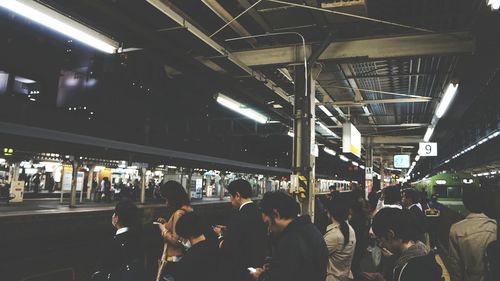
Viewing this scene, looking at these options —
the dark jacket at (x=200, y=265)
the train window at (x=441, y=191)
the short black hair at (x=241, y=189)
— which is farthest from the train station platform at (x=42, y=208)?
the train window at (x=441, y=191)

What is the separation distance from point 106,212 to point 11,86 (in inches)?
1021

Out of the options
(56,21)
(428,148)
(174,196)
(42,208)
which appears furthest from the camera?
(428,148)

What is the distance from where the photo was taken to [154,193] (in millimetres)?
28344

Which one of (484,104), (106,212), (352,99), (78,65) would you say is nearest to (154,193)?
(78,65)

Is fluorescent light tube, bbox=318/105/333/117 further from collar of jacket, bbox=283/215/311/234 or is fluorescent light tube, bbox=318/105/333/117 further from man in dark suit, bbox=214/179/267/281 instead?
collar of jacket, bbox=283/215/311/234

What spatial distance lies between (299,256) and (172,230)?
209 centimetres

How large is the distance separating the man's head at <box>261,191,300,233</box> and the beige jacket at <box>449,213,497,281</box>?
4.80ft

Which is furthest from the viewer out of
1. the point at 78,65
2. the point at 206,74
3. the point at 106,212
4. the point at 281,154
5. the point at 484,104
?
the point at 281,154

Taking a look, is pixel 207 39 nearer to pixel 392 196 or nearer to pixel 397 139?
pixel 392 196

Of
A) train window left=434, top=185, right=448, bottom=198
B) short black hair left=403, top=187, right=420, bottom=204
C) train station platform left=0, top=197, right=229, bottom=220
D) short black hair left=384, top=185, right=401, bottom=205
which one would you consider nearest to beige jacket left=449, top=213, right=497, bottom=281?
short black hair left=384, top=185, right=401, bottom=205

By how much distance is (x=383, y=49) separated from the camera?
21.1 ft

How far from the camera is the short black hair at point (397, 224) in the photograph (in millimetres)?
2119

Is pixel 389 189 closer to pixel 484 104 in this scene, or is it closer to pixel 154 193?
pixel 484 104

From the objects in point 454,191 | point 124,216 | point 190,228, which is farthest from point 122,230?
point 454,191
